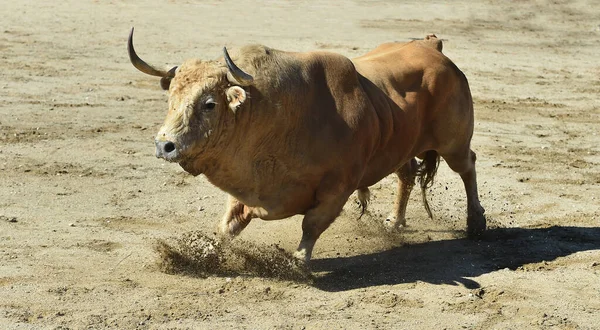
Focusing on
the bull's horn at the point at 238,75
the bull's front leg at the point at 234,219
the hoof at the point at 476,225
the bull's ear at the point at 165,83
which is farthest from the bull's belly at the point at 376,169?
the bull's ear at the point at 165,83

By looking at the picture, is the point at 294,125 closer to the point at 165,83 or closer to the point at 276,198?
the point at 276,198

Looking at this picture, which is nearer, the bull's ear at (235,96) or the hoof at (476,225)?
the bull's ear at (235,96)

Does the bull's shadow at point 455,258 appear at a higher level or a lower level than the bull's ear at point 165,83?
lower

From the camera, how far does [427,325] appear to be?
7.55 meters

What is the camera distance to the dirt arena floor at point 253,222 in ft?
25.3

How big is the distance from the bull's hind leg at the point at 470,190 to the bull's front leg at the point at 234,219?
91.1 inches

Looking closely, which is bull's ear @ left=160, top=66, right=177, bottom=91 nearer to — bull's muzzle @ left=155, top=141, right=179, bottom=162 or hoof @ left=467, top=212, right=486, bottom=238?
bull's muzzle @ left=155, top=141, right=179, bottom=162

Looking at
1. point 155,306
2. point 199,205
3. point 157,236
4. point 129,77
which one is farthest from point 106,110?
point 155,306

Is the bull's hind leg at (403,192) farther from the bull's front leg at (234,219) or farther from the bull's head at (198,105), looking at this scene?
the bull's head at (198,105)

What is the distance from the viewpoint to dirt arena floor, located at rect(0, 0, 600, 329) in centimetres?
770

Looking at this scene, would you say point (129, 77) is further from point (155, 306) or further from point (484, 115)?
point (155, 306)

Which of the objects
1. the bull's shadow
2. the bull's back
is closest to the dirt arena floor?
the bull's shadow

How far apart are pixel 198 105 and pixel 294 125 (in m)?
0.96

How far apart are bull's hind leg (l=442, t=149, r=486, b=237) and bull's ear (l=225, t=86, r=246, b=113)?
2957 mm
